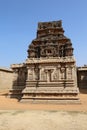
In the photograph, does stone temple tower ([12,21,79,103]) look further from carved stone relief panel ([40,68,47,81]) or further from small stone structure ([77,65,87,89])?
small stone structure ([77,65,87,89])

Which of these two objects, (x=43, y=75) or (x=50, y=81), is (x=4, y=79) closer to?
(x=43, y=75)

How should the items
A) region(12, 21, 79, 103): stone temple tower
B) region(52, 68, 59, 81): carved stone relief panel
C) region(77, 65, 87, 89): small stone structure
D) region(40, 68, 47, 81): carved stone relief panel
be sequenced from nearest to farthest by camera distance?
region(12, 21, 79, 103): stone temple tower, region(52, 68, 59, 81): carved stone relief panel, region(40, 68, 47, 81): carved stone relief panel, region(77, 65, 87, 89): small stone structure

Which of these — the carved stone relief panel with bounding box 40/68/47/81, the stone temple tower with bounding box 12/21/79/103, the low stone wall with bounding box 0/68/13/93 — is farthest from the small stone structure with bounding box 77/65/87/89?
the low stone wall with bounding box 0/68/13/93

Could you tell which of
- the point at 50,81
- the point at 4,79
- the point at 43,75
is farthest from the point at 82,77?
the point at 4,79

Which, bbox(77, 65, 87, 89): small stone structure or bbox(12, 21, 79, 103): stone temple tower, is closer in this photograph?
bbox(12, 21, 79, 103): stone temple tower

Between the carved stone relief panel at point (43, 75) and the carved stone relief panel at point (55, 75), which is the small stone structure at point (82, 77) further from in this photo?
the carved stone relief panel at point (43, 75)

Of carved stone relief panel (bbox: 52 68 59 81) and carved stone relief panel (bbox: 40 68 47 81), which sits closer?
carved stone relief panel (bbox: 52 68 59 81)

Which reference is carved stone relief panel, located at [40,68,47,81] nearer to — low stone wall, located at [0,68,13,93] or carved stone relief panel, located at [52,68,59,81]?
carved stone relief panel, located at [52,68,59,81]

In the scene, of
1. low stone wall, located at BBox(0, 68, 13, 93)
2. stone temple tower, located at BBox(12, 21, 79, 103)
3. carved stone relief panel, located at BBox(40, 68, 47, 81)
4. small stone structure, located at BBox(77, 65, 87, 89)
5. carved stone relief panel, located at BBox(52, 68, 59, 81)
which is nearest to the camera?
stone temple tower, located at BBox(12, 21, 79, 103)

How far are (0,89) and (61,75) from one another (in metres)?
18.9

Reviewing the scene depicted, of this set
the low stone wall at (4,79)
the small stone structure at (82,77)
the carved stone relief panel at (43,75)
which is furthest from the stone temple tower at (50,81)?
the small stone structure at (82,77)

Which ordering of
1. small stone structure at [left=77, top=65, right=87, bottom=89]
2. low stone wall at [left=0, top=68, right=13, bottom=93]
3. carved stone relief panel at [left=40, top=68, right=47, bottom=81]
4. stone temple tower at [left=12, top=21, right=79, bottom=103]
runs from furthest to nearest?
low stone wall at [left=0, top=68, right=13, bottom=93], small stone structure at [left=77, top=65, right=87, bottom=89], carved stone relief panel at [left=40, top=68, right=47, bottom=81], stone temple tower at [left=12, top=21, right=79, bottom=103]

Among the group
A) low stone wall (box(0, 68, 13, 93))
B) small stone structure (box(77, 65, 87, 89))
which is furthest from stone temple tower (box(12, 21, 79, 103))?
small stone structure (box(77, 65, 87, 89))

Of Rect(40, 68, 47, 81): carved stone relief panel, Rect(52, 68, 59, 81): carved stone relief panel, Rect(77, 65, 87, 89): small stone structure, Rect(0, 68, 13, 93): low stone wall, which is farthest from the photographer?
Rect(0, 68, 13, 93): low stone wall
